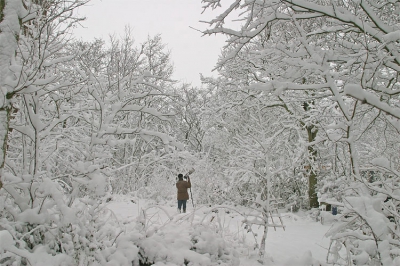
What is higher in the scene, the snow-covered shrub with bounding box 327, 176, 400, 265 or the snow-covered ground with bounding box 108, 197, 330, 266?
the snow-covered shrub with bounding box 327, 176, 400, 265

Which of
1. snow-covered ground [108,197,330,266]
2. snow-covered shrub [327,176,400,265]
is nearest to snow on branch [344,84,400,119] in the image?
snow-covered shrub [327,176,400,265]

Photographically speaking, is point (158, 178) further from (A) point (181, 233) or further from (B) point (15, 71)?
(B) point (15, 71)

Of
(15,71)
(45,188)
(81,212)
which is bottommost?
(81,212)

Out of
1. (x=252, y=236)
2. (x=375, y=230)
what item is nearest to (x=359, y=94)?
(x=375, y=230)

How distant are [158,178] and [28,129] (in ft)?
35.6

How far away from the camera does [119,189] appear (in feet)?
45.1

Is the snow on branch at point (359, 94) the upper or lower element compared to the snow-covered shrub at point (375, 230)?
upper

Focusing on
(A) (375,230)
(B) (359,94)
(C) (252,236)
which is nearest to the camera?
(A) (375,230)

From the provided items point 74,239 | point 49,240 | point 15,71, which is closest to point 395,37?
point 15,71

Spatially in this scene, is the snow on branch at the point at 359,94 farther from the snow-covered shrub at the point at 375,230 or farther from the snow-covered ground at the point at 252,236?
the snow-covered ground at the point at 252,236

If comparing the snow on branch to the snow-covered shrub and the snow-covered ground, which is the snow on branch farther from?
the snow-covered ground

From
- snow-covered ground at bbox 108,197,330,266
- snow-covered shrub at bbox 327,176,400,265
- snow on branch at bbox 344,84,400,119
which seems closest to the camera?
snow-covered shrub at bbox 327,176,400,265

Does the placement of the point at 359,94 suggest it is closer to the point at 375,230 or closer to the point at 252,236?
the point at 375,230

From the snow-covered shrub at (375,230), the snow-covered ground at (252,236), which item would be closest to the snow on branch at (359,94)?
the snow-covered shrub at (375,230)
